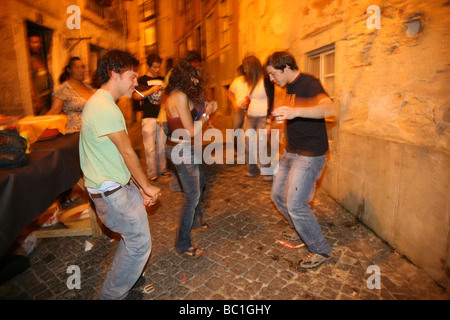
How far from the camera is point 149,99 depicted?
5.63 m

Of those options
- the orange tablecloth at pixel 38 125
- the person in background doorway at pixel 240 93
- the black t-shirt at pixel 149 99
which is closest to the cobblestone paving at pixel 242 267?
the orange tablecloth at pixel 38 125

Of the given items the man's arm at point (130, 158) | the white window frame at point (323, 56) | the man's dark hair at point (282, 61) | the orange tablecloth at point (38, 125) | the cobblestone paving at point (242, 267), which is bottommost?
the cobblestone paving at point (242, 267)

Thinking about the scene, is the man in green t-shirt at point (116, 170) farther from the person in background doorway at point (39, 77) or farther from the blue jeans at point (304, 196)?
the person in background doorway at point (39, 77)

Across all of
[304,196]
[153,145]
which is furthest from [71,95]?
[304,196]

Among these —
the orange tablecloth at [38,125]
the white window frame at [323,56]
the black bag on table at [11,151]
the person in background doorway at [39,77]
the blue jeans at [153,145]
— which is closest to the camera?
the black bag on table at [11,151]

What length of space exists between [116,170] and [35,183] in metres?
0.93

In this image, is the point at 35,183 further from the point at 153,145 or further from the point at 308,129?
the point at 153,145

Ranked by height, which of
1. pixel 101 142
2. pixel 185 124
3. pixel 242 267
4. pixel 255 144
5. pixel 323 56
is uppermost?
pixel 323 56

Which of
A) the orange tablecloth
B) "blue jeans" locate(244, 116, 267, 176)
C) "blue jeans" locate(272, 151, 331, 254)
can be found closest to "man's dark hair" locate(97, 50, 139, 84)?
the orange tablecloth

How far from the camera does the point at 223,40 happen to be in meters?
12.8

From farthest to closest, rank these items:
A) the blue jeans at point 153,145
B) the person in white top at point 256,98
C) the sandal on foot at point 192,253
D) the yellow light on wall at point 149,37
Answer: the yellow light on wall at point 149,37, the blue jeans at point 153,145, the person in white top at point 256,98, the sandal on foot at point 192,253

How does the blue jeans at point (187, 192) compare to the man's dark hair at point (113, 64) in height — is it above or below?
below

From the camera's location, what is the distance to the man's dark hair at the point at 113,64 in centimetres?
217

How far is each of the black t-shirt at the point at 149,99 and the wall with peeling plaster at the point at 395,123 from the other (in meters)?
3.34
